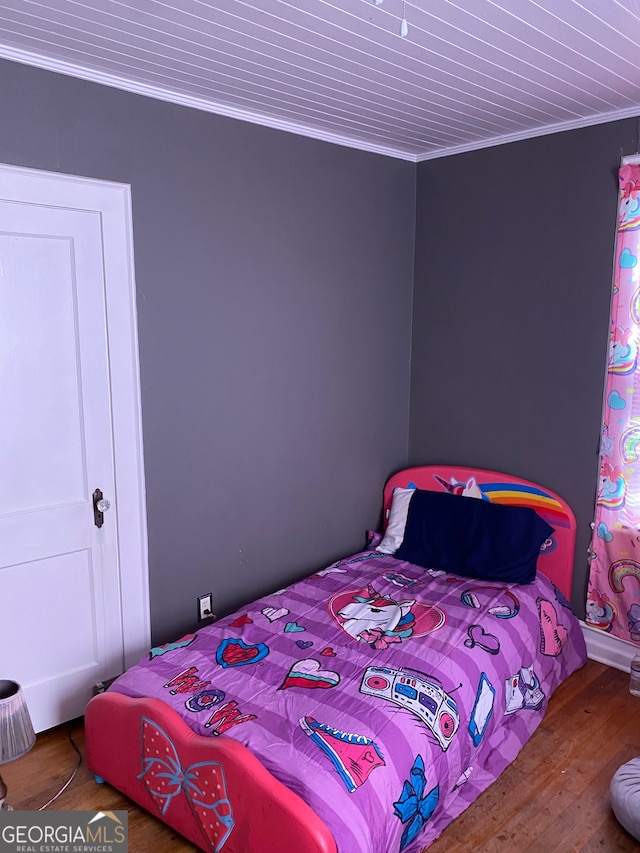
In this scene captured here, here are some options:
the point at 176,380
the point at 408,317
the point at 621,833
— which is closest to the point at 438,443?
the point at 408,317

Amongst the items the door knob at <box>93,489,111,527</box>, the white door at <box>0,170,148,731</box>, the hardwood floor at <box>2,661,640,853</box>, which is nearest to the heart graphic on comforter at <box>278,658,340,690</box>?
the hardwood floor at <box>2,661,640,853</box>

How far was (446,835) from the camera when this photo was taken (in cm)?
213

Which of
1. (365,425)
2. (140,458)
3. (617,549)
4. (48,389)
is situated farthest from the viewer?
(365,425)

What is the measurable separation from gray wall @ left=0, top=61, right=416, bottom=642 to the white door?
A: 16 cm

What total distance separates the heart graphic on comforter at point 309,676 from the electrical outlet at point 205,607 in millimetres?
724

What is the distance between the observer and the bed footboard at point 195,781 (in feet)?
5.81

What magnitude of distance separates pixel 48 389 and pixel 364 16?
1.62 meters

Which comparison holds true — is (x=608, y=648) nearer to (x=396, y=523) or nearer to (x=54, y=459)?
(x=396, y=523)

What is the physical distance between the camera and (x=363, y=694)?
2219mm

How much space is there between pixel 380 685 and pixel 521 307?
6.48 feet

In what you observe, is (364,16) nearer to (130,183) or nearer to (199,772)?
A: (130,183)

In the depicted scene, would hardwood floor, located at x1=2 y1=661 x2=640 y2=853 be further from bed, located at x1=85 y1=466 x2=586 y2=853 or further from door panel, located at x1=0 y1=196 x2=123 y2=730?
door panel, located at x1=0 y1=196 x2=123 y2=730

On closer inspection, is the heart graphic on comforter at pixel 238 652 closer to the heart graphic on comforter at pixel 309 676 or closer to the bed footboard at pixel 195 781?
the heart graphic on comforter at pixel 309 676

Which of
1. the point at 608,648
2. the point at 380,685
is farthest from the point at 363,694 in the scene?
the point at 608,648
